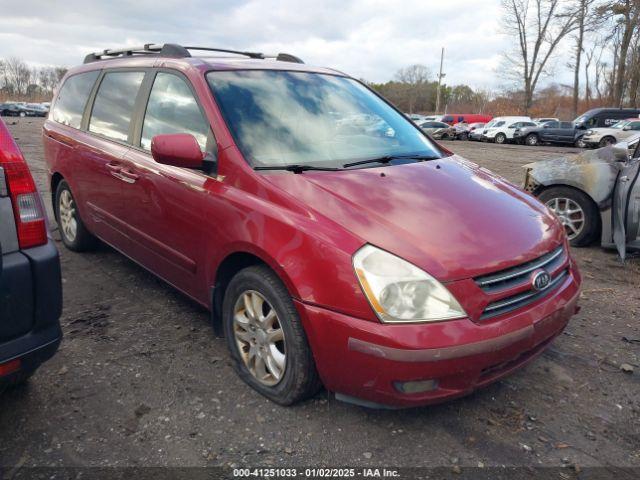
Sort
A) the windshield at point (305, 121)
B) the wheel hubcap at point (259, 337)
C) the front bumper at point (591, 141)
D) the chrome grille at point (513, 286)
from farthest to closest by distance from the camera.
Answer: the front bumper at point (591, 141) < the windshield at point (305, 121) < the wheel hubcap at point (259, 337) < the chrome grille at point (513, 286)

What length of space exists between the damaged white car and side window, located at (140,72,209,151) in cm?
395

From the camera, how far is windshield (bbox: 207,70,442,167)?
2822mm

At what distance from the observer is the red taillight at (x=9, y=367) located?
204cm

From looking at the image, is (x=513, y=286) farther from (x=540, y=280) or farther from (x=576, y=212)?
(x=576, y=212)

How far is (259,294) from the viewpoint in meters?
2.55

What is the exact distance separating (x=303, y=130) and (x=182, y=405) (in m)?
1.68

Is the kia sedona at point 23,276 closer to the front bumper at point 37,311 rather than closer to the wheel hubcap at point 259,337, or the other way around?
the front bumper at point 37,311

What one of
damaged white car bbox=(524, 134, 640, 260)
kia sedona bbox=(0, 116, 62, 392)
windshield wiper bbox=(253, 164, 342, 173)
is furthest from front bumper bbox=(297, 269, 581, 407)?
damaged white car bbox=(524, 134, 640, 260)

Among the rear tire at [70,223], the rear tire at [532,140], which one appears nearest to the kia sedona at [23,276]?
the rear tire at [70,223]

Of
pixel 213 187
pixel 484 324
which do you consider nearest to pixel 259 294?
pixel 213 187

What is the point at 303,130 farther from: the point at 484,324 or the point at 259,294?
the point at 484,324

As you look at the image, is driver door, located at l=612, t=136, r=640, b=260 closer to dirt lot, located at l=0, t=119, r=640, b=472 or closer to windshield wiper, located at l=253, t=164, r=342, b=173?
dirt lot, located at l=0, t=119, r=640, b=472

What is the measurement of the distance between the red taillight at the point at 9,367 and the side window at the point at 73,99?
2.90m

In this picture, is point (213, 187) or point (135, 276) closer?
point (213, 187)
